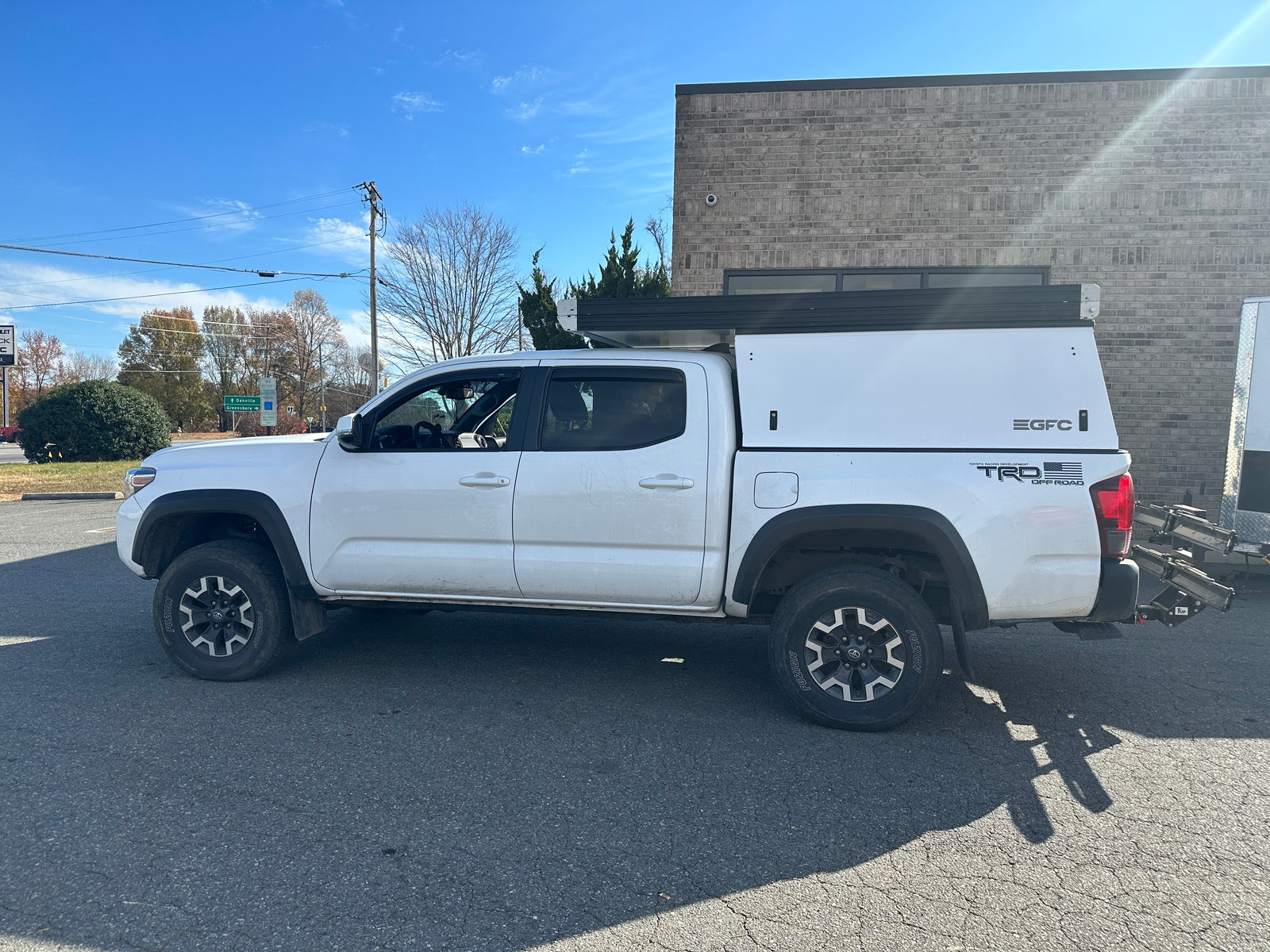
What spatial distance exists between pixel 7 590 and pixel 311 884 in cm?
620

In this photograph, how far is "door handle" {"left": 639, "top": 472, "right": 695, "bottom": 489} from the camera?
13.6 feet

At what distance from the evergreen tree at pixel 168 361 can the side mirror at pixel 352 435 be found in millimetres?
68240

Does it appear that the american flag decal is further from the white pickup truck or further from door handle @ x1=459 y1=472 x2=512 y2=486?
door handle @ x1=459 y1=472 x2=512 y2=486

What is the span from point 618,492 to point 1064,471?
216 cm

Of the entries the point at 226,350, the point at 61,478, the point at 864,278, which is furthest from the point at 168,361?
the point at 864,278

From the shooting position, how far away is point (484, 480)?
4.36 metres

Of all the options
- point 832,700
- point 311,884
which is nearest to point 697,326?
point 832,700

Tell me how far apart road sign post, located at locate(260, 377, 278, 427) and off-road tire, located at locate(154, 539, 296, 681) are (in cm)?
1983

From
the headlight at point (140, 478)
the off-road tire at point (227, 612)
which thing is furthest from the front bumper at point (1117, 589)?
the headlight at point (140, 478)

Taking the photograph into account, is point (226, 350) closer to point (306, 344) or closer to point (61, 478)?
point (306, 344)

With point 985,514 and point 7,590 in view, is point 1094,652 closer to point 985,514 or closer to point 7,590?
point 985,514

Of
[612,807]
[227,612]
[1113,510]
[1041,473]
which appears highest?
[1041,473]

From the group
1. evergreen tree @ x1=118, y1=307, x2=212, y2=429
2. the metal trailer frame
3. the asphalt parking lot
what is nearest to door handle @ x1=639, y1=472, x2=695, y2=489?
the asphalt parking lot

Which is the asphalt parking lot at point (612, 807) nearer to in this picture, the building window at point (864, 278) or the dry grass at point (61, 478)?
the building window at point (864, 278)
